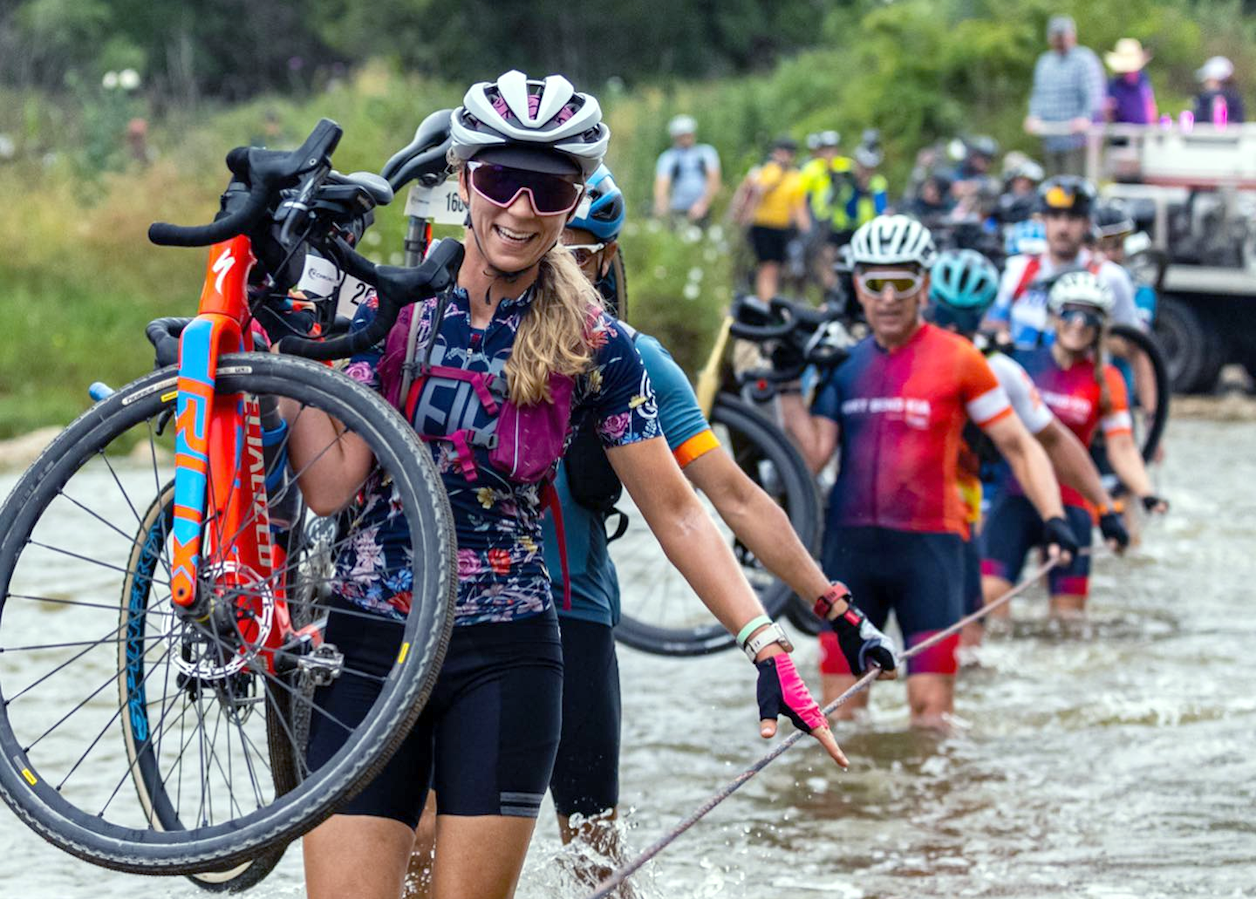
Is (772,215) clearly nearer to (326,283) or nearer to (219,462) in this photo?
(326,283)

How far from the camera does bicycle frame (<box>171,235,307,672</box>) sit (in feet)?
11.9

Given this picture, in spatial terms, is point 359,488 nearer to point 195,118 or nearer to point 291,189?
point 291,189

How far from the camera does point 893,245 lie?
25.2 ft

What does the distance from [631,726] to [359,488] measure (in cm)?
514

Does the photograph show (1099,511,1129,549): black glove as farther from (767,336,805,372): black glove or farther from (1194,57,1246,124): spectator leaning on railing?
(1194,57,1246,124): spectator leaning on railing

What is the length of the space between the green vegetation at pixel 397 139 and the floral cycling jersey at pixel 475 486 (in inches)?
470

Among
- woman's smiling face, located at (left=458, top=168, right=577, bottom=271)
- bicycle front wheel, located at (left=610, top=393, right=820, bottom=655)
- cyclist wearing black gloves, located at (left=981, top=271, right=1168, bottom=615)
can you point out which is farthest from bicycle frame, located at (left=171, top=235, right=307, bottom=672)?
cyclist wearing black gloves, located at (left=981, top=271, right=1168, bottom=615)

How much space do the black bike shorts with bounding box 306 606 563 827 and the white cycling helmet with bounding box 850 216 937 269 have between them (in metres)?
3.90

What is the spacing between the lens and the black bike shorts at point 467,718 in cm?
388

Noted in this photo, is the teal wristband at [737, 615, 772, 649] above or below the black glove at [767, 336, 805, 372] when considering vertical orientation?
below

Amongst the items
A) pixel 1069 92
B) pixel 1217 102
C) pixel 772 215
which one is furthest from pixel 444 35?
pixel 1217 102

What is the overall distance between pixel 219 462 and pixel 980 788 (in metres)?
4.67

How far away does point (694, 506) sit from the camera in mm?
4184

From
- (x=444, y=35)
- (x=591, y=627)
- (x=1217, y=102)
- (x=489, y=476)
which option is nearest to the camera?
(x=489, y=476)
